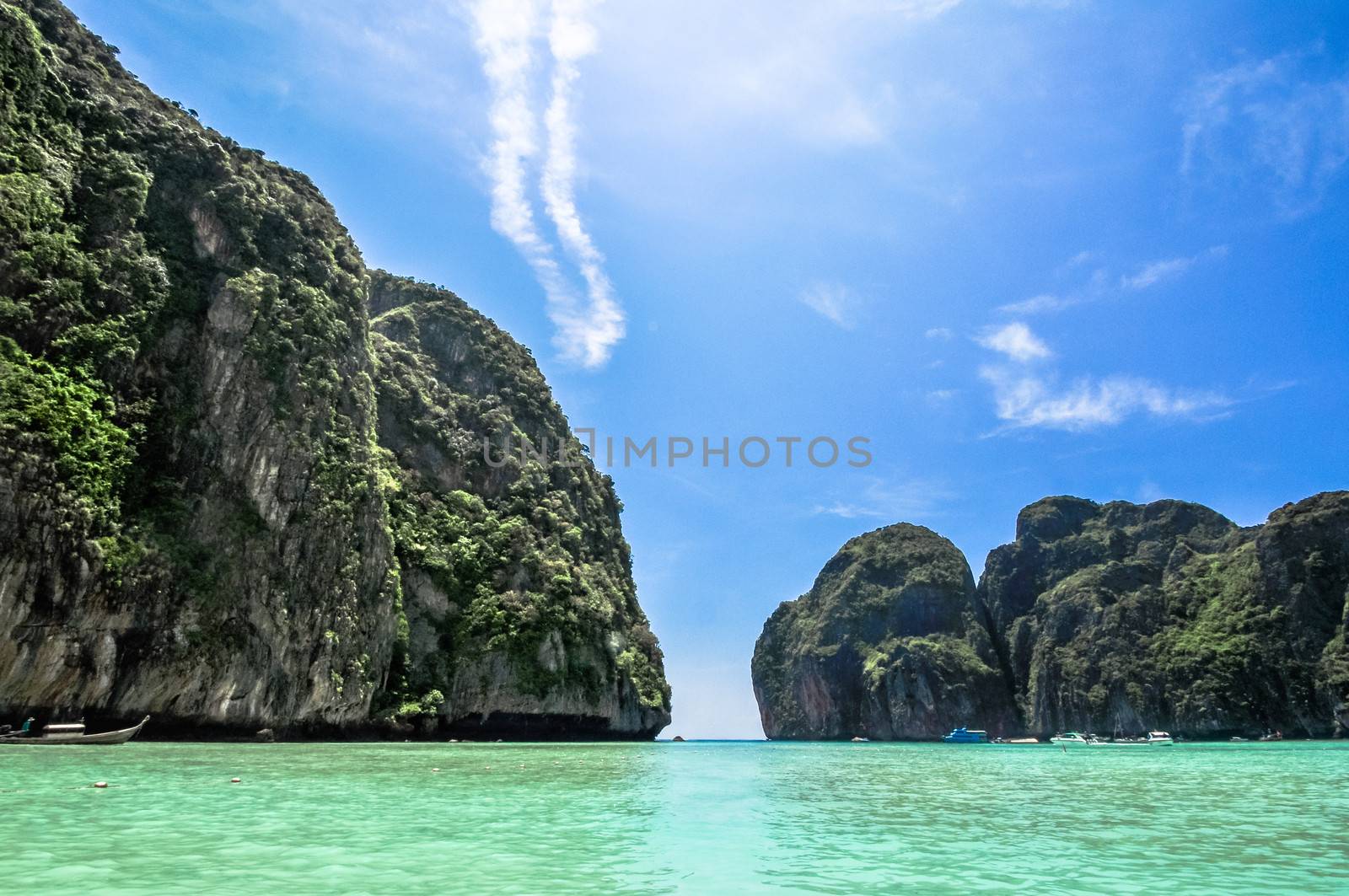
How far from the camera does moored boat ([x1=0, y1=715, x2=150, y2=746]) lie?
83.5ft

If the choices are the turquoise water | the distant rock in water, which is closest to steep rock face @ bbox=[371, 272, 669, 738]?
the turquoise water

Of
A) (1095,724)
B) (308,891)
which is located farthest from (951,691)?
(308,891)

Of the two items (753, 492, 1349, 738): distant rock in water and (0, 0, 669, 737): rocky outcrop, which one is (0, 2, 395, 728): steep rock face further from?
(753, 492, 1349, 738): distant rock in water

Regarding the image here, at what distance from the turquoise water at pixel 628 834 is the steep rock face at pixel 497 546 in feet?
113

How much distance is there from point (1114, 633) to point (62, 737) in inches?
4576

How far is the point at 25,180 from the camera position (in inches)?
1330

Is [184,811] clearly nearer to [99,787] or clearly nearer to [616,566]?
[99,787]

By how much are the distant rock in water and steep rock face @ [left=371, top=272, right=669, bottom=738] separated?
66399 millimetres

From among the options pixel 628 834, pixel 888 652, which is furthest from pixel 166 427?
pixel 888 652

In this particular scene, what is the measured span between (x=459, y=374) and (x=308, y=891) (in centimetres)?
7142

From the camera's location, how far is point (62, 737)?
26109mm

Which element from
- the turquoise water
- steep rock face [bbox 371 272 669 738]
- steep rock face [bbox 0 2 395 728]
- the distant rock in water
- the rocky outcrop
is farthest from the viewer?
the distant rock in water

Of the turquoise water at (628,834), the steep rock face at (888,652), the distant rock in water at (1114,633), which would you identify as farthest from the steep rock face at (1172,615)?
the turquoise water at (628,834)

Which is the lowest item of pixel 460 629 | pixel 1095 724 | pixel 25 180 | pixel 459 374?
pixel 1095 724
